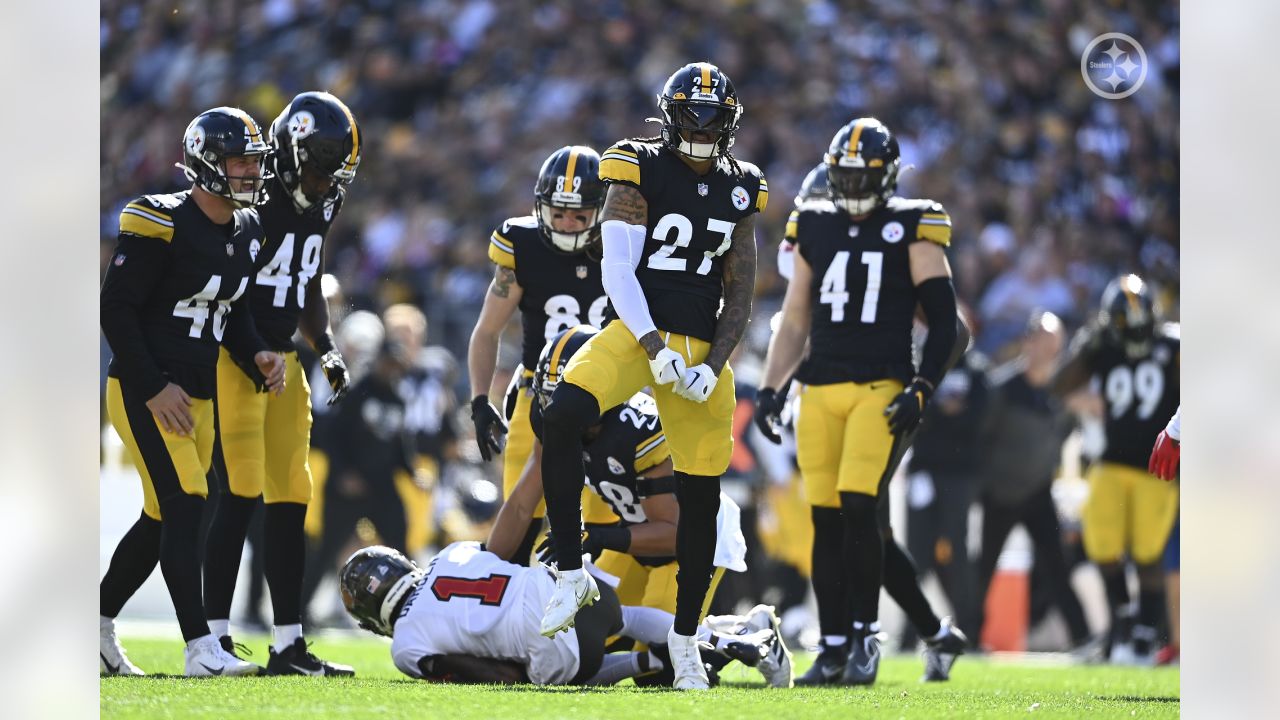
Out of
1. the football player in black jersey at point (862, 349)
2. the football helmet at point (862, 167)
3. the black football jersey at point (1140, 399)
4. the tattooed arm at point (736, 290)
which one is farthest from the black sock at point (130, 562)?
the black football jersey at point (1140, 399)

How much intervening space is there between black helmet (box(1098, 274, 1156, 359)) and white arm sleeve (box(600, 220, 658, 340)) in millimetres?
4392

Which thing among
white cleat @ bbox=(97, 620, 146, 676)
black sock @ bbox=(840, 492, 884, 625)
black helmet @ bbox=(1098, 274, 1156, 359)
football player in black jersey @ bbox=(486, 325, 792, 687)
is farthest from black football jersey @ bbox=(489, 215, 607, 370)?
black helmet @ bbox=(1098, 274, 1156, 359)

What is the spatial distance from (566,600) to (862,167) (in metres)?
2.18

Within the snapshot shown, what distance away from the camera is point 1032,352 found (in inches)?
375

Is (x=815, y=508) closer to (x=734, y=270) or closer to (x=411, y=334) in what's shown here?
(x=734, y=270)

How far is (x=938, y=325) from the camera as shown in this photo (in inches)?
241

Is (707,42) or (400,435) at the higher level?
(707,42)

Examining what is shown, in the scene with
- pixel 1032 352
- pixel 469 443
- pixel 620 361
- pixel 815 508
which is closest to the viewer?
pixel 620 361

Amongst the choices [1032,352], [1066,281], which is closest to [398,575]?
[1032,352]

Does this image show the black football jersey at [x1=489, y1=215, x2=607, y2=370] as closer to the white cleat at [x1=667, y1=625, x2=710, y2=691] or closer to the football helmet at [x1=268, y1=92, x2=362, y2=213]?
the football helmet at [x1=268, y1=92, x2=362, y2=213]

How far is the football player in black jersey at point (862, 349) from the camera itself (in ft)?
19.7

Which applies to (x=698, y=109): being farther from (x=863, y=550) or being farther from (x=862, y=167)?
(x=863, y=550)

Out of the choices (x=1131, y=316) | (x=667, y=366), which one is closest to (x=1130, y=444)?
(x=1131, y=316)
